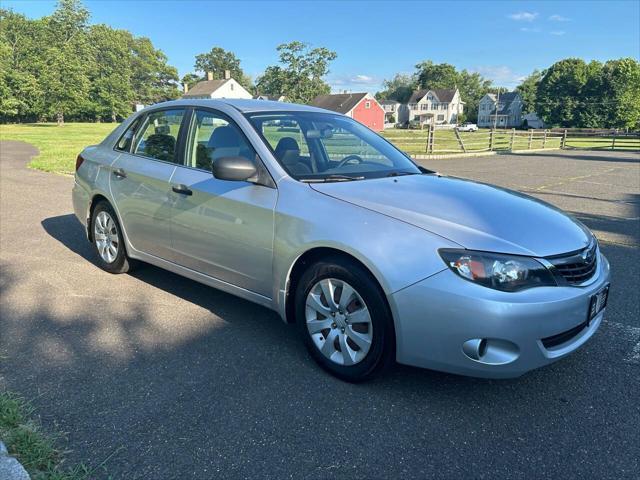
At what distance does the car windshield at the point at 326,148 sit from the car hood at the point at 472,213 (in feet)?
0.79

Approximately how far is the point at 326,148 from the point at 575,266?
200 centimetres

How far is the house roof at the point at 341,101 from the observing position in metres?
69.4

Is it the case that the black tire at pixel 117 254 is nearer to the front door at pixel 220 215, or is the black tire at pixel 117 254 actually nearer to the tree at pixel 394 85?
the front door at pixel 220 215

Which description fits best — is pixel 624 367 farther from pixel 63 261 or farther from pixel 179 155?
pixel 63 261

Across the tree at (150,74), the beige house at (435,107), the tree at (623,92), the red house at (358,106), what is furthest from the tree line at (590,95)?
the tree at (150,74)

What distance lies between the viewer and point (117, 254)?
4.74 m

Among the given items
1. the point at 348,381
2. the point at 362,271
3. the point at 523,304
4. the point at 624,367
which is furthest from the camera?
the point at 624,367

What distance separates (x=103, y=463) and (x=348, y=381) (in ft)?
4.53

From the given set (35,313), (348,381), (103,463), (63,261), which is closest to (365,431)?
(348,381)

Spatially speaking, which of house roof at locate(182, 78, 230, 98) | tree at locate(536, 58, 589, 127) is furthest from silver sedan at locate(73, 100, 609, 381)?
tree at locate(536, 58, 589, 127)

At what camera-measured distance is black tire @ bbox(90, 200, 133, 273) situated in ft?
15.2

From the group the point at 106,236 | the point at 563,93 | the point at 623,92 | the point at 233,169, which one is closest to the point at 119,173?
the point at 106,236

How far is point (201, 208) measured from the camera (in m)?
3.62

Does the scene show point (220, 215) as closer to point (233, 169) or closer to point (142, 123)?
point (233, 169)
